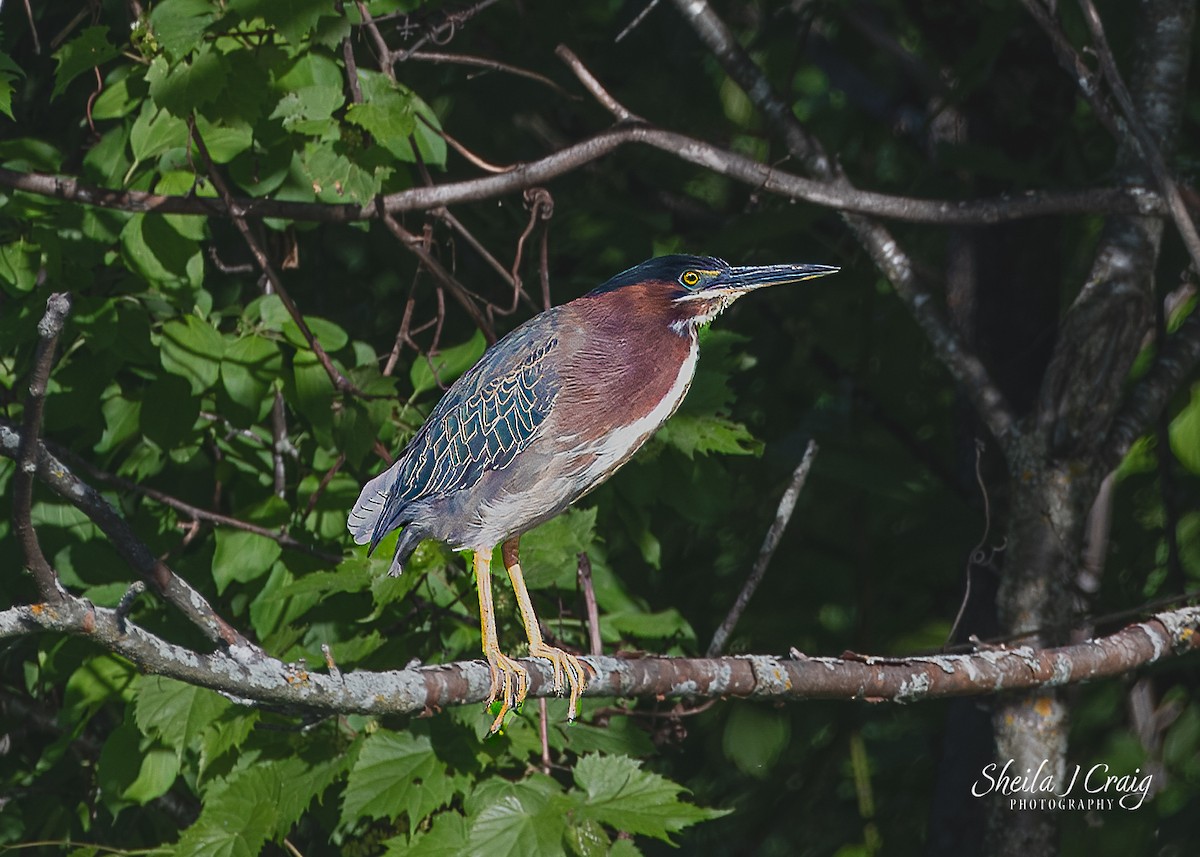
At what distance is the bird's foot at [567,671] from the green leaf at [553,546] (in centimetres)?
Answer: 20

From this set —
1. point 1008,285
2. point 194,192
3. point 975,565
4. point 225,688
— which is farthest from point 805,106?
point 225,688

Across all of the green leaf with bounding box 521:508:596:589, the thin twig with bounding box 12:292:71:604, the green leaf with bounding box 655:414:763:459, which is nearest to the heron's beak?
the green leaf with bounding box 655:414:763:459

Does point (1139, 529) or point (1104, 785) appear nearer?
point (1104, 785)

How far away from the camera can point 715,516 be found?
3.49 meters

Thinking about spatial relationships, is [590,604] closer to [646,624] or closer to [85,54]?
[646,624]

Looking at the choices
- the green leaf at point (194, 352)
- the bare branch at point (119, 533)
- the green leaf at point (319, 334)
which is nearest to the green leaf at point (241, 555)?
the green leaf at point (194, 352)

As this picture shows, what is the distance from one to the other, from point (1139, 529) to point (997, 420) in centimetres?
87

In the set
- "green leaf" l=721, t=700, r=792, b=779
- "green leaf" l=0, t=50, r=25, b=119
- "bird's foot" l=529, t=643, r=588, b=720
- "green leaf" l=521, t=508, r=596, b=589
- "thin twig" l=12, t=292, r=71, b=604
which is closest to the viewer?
"thin twig" l=12, t=292, r=71, b=604

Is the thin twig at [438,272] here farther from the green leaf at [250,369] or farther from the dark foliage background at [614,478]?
the green leaf at [250,369]

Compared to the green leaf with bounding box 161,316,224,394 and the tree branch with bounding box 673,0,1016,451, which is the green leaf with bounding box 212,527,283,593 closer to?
the green leaf with bounding box 161,316,224,394

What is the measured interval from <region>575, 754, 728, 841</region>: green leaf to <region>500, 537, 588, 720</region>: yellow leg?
137mm

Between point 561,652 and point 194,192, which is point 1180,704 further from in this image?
point 194,192

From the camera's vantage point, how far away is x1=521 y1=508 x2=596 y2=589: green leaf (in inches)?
115

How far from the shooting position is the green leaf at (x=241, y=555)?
3.26 m
